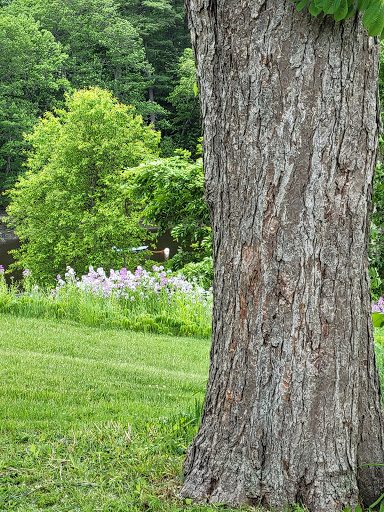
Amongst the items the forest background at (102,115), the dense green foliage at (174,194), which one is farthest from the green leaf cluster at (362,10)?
the dense green foliage at (174,194)

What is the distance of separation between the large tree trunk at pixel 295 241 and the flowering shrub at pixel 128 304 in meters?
4.99

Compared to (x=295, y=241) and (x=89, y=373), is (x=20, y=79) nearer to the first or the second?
(x=89, y=373)

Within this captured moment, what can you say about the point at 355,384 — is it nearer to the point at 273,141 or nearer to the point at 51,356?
the point at 273,141

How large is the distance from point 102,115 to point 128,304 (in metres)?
11.2

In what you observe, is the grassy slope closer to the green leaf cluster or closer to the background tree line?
the green leaf cluster

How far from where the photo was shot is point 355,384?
92.4 inches

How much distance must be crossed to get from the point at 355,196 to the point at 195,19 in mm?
1057

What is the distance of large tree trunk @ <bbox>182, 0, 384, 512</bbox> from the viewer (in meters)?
2.28

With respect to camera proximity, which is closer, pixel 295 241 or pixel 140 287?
pixel 295 241

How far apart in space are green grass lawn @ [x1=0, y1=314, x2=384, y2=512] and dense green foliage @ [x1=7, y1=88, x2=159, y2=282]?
35.0ft

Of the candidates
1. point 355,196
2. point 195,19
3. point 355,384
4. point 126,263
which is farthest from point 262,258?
point 126,263

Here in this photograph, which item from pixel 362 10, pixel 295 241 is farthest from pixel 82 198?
pixel 362 10

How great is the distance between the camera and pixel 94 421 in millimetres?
3518

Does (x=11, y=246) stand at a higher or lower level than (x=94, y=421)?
higher
